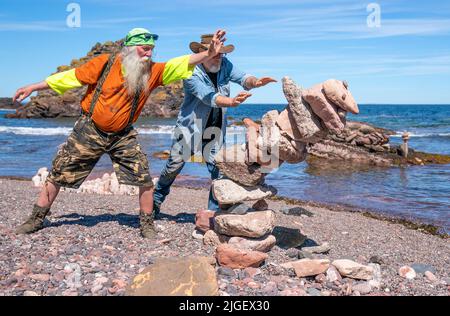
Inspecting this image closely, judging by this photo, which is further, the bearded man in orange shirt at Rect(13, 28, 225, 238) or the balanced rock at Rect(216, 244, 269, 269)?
the bearded man in orange shirt at Rect(13, 28, 225, 238)

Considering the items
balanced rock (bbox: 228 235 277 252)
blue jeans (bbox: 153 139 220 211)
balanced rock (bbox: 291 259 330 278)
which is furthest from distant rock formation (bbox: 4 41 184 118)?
balanced rock (bbox: 291 259 330 278)

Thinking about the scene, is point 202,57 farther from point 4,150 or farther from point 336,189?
point 4,150

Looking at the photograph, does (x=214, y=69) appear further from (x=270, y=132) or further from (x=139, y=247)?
(x=139, y=247)

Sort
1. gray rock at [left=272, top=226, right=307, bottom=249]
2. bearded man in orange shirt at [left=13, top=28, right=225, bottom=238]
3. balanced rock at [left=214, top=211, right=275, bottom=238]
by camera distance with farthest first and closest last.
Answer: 1. gray rock at [left=272, top=226, right=307, bottom=249]
2. bearded man in orange shirt at [left=13, top=28, right=225, bottom=238]
3. balanced rock at [left=214, top=211, right=275, bottom=238]

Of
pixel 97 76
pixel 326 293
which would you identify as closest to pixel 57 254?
pixel 97 76

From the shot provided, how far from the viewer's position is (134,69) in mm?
5582

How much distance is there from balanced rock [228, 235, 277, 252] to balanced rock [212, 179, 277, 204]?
1.58ft

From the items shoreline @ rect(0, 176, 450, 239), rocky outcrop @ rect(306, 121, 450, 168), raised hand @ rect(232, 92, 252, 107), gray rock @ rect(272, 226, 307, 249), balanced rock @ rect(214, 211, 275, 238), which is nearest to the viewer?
raised hand @ rect(232, 92, 252, 107)

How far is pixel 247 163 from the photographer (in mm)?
5707

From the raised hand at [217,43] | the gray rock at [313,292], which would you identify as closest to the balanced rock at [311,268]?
the gray rock at [313,292]

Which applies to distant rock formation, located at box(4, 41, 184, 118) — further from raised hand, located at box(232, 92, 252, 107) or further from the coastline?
raised hand, located at box(232, 92, 252, 107)

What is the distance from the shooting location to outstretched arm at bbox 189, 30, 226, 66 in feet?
18.0

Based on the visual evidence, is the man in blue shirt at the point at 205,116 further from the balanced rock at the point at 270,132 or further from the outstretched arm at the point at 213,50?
the balanced rock at the point at 270,132
